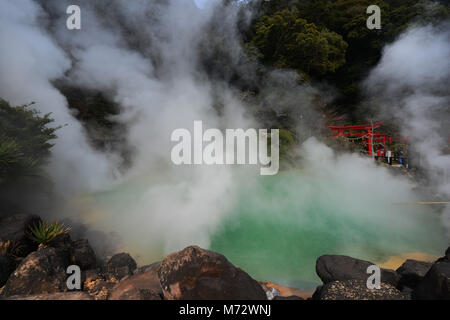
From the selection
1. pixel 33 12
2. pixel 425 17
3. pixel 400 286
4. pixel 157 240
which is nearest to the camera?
pixel 400 286

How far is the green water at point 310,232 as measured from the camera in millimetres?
4355

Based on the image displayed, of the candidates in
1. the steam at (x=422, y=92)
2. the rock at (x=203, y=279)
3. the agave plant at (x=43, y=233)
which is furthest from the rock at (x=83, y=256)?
the steam at (x=422, y=92)

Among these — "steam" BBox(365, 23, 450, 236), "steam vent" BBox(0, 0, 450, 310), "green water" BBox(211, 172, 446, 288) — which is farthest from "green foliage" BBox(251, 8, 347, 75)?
"green water" BBox(211, 172, 446, 288)

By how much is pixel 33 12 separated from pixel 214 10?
898 cm

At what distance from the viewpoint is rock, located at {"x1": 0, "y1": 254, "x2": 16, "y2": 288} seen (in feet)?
9.75

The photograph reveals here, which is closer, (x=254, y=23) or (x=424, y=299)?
(x=424, y=299)

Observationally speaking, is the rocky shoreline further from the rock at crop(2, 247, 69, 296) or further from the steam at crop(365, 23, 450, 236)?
the steam at crop(365, 23, 450, 236)

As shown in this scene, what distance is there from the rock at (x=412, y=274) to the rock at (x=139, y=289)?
3119 mm

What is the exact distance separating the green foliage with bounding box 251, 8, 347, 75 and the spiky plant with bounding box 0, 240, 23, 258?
45.8 ft

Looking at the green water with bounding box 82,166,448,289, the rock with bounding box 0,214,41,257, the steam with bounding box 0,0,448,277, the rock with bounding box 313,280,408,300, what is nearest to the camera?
the rock with bounding box 313,280,408,300

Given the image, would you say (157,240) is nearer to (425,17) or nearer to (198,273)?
(198,273)

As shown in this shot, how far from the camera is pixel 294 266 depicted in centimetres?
422
